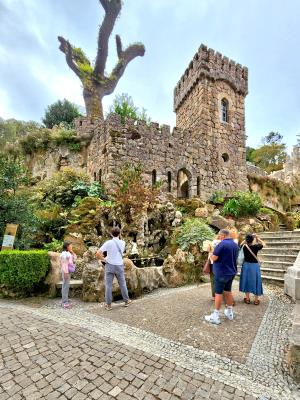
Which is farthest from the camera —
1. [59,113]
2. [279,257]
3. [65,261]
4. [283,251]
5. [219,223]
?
[59,113]

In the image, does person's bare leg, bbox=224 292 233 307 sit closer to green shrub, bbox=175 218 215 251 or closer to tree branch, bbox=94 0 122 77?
green shrub, bbox=175 218 215 251

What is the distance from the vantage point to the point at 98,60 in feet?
62.7

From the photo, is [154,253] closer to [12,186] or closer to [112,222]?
[112,222]

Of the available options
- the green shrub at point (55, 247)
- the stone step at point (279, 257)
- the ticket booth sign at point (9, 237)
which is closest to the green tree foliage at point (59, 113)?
the green shrub at point (55, 247)

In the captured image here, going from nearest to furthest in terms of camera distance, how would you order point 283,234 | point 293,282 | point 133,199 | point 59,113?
point 293,282 < point 133,199 < point 283,234 < point 59,113

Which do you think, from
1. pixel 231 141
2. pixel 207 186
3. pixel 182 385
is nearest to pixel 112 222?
pixel 182 385

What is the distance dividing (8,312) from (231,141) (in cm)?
1524

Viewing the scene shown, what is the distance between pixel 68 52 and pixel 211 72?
39.4ft

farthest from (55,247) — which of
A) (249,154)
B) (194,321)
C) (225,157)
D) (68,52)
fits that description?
(249,154)

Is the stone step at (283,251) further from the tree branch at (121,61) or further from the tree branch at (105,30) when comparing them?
the tree branch at (105,30)

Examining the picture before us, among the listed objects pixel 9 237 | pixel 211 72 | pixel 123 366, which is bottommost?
pixel 123 366

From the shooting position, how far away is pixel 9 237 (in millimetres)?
5805

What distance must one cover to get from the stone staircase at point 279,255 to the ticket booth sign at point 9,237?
270 inches

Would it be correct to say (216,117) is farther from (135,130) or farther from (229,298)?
(229,298)
